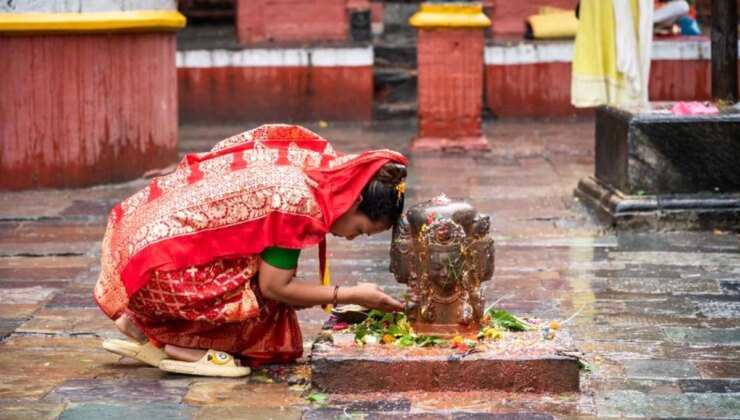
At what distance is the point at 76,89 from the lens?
30.7ft

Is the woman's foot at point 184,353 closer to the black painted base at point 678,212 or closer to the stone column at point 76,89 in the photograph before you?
the black painted base at point 678,212

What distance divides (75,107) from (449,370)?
5300 millimetres

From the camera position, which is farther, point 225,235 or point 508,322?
point 508,322

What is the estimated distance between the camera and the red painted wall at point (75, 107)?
364 inches

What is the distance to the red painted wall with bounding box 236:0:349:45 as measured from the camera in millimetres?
13586

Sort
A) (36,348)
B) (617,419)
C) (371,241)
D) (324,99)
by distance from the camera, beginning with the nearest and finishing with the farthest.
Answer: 1. (617,419)
2. (36,348)
3. (371,241)
4. (324,99)

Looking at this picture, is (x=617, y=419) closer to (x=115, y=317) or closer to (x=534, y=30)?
(x=115, y=317)

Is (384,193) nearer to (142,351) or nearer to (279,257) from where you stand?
(279,257)

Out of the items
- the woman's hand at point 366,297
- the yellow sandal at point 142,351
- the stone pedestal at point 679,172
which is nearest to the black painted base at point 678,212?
the stone pedestal at point 679,172

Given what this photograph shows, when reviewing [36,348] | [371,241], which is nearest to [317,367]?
[36,348]

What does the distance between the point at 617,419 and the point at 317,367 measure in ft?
3.40

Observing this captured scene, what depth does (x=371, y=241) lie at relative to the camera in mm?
7867

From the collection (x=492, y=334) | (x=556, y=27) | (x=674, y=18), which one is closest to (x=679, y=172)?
(x=492, y=334)

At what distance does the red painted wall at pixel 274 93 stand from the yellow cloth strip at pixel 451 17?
191 cm
